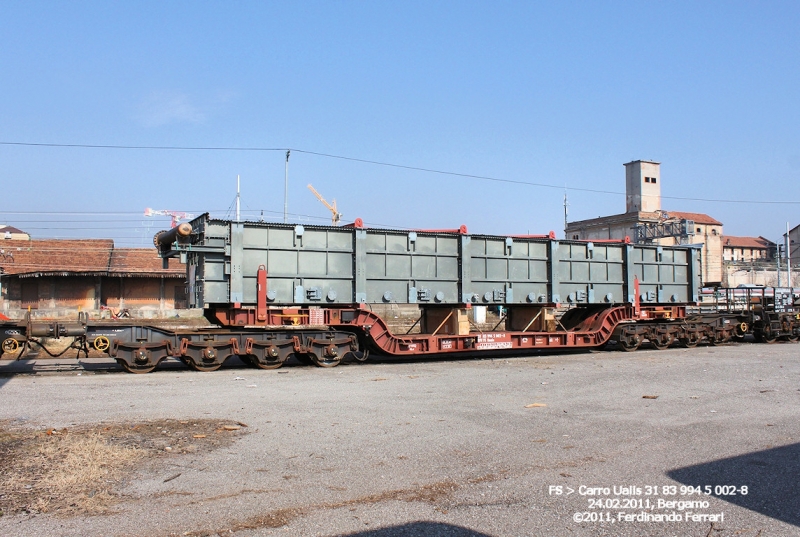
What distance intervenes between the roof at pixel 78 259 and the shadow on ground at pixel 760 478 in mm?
40437

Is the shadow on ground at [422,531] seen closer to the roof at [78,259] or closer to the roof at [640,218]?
the roof at [78,259]

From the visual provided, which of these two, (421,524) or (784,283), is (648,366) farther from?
(784,283)

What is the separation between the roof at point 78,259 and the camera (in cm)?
4125

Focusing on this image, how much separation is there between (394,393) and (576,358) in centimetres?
840

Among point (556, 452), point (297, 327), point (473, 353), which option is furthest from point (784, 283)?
point (556, 452)

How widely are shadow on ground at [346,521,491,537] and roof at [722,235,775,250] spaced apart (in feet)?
394

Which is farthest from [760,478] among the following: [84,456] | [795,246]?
[795,246]

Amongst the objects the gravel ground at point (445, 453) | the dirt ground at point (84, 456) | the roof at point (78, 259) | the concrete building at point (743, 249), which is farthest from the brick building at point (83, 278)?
the concrete building at point (743, 249)

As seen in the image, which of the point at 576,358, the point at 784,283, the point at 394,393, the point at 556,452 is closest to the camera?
the point at 556,452

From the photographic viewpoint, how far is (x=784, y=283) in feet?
230

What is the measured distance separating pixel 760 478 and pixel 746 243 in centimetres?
12308

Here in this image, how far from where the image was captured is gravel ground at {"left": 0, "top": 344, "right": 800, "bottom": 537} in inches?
202

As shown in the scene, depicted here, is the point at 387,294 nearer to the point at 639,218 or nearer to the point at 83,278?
the point at 83,278

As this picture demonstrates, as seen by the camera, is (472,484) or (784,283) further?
(784,283)
